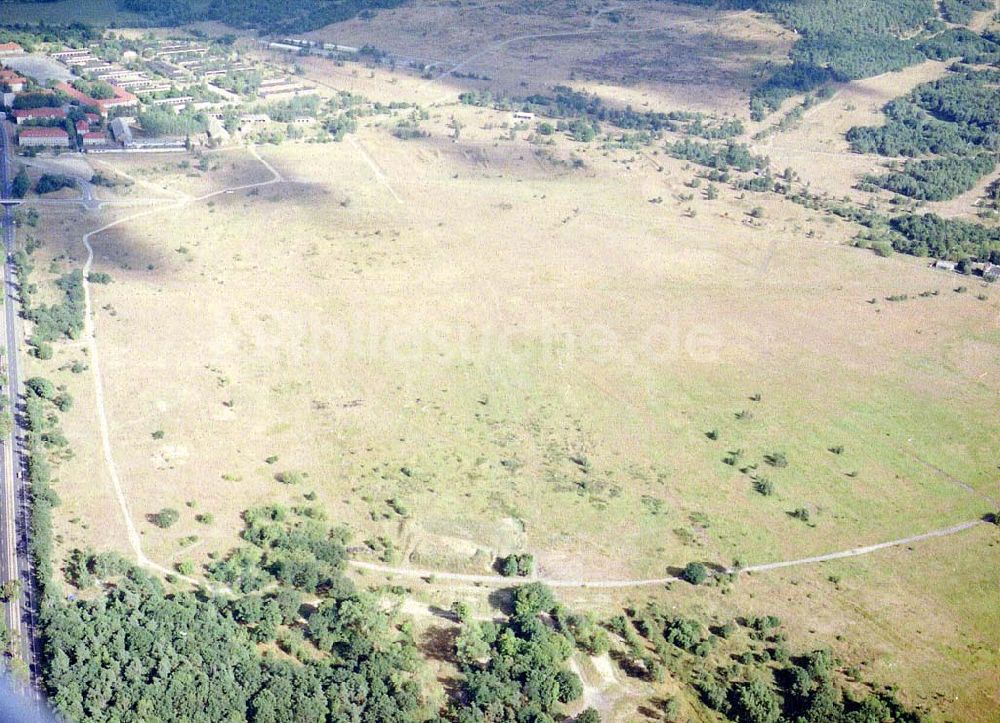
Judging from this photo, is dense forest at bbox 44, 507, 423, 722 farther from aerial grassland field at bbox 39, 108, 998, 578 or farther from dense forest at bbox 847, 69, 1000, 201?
dense forest at bbox 847, 69, 1000, 201

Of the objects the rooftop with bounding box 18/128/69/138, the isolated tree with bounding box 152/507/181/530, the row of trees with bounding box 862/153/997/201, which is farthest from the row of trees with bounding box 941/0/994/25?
the isolated tree with bounding box 152/507/181/530

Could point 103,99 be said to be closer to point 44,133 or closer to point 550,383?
point 44,133

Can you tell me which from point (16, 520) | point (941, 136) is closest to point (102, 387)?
point (16, 520)

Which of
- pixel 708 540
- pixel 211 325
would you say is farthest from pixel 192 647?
pixel 211 325

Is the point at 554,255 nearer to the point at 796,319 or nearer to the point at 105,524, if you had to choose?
the point at 796,319

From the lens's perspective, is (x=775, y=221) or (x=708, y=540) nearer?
(x=708, y=540)

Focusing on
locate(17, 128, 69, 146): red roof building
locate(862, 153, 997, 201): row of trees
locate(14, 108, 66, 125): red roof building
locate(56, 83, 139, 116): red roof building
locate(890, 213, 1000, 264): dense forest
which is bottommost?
locate(890, 213, 1000, 264): dense forest
